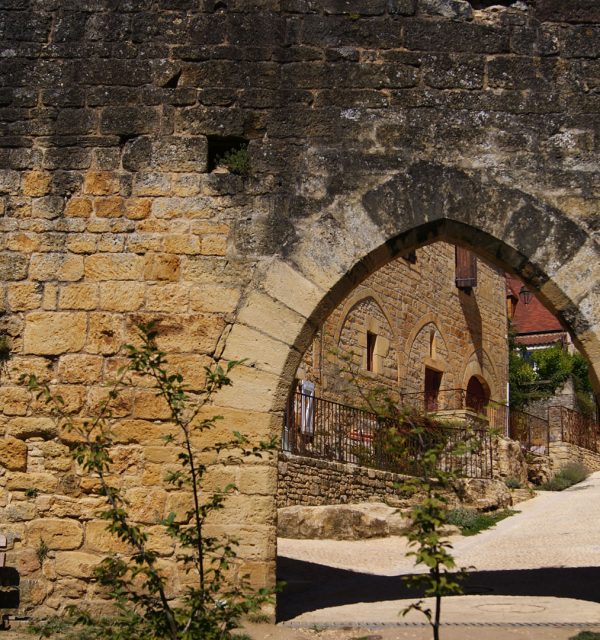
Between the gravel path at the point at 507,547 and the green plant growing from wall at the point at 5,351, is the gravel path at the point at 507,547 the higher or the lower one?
the lower one

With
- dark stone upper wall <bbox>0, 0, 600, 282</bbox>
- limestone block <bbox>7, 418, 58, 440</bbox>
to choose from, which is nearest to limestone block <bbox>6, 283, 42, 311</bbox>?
dark stone upper wall <bbox>0, 0, 600, 282</bbox>

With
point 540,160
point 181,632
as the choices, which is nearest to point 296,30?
point 540,160

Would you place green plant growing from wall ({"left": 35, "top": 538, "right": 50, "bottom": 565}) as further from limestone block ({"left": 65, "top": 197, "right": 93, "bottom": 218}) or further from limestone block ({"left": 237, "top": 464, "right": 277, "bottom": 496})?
limestone block ({"left": 65, "top": 197, "right": 93, "bottom": 218})

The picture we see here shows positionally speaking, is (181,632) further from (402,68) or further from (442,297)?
(442,297)

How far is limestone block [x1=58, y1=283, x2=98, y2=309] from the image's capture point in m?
5.98

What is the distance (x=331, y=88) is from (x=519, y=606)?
3631mm

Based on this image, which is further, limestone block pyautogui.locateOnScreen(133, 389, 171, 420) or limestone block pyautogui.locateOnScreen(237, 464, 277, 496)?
limestone block pyautogui.locateOnScreen(133, 389, 171, 420)

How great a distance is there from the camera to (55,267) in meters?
6.03

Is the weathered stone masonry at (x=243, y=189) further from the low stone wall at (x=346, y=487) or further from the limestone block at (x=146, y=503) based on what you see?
the low stone wall at (x=346, y=487)

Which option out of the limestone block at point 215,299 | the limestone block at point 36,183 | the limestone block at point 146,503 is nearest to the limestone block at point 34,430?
the limestone block at point 146,503

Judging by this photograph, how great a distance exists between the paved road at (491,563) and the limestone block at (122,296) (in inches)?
Result: 81.1

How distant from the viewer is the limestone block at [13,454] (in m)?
5.80

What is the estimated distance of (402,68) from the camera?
6.07 meters

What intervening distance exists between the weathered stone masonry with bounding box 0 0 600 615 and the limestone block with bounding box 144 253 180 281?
0.5 inches
